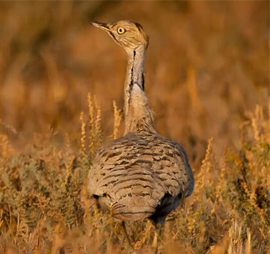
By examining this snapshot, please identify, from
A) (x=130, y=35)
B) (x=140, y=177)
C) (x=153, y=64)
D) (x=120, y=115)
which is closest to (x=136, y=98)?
(x=120, y=115)

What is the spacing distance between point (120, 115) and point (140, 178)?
1.28 meters

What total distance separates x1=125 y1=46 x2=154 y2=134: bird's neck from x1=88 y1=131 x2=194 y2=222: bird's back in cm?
42

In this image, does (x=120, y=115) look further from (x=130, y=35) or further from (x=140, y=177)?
(x=140, y=177)

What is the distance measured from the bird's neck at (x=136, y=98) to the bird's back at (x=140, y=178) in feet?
1.38

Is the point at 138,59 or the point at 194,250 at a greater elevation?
the point at 138,59

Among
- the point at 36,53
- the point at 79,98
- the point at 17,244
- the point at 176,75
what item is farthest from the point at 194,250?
the point at 36,53

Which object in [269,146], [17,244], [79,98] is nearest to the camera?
[17,244]

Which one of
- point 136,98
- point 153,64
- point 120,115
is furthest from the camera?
point 153,64

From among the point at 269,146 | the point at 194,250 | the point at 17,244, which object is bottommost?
the point at 17,244

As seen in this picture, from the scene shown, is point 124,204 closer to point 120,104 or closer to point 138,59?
point 138,59

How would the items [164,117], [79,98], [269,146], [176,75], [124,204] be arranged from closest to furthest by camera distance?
[124,204] < [269,146] < [164,117] < [79,98] < [176,75]

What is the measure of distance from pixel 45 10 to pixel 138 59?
6008 mm

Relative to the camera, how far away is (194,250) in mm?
5363

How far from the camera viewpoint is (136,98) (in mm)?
6082
